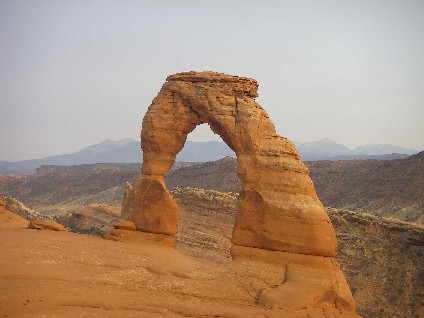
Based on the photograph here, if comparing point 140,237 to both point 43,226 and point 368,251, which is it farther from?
point 368,251

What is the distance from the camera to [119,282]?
11.7 meters

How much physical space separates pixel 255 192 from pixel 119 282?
18.6 feet

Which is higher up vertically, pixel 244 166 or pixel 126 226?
pixel 244 166

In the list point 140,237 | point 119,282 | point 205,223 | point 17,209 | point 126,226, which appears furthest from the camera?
point 17,209

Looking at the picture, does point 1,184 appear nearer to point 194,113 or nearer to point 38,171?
point 38,171

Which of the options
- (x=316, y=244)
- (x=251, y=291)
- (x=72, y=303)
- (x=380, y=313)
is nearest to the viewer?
(x=72, y=303)

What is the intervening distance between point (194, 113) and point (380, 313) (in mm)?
14514

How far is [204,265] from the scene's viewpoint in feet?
45.4

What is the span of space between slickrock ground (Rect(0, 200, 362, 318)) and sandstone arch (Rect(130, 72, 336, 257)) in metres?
1.47

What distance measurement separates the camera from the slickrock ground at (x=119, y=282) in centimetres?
980

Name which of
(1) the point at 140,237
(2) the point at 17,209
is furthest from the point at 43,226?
(2) the point at 17,209

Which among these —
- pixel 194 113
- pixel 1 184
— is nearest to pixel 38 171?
pixel 1 184

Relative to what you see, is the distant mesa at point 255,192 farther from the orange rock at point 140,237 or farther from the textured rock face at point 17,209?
the textured rock face at point 17,209

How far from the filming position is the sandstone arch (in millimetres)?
13781
